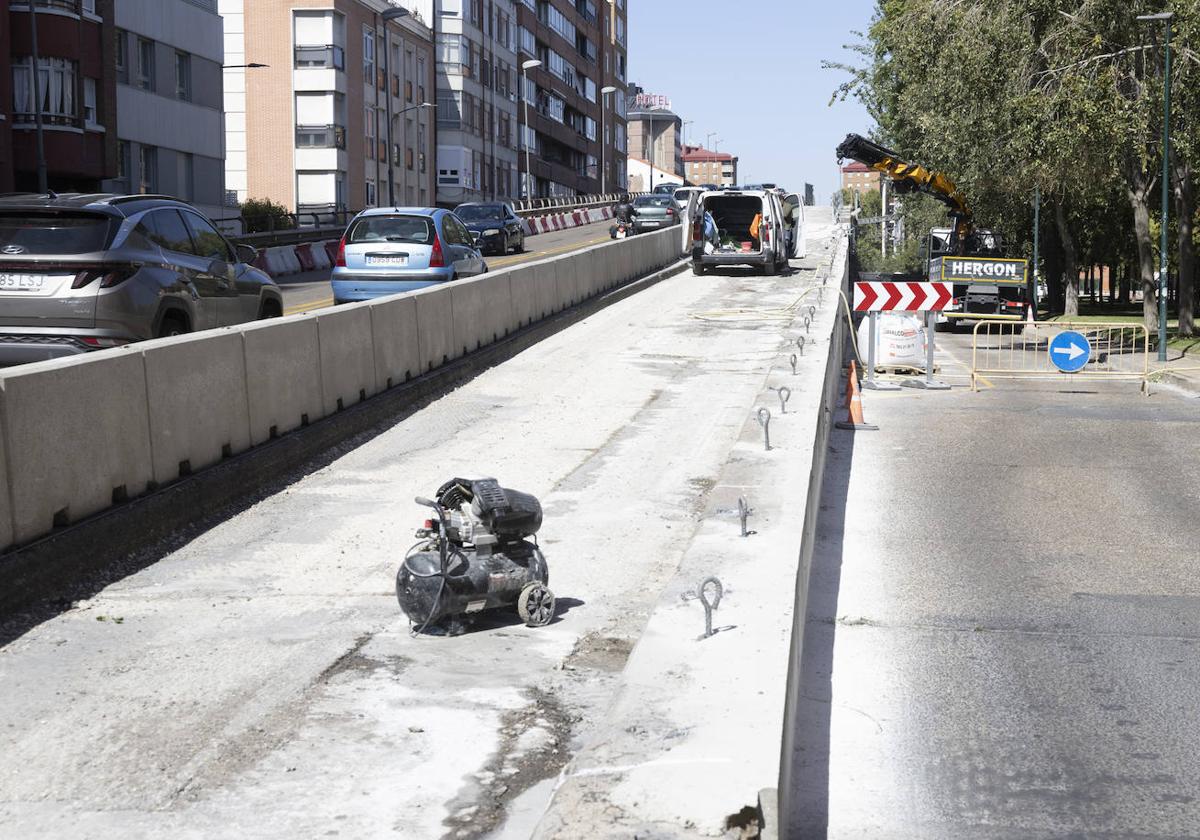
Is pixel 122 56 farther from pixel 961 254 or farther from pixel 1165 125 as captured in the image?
pixel 1165 125

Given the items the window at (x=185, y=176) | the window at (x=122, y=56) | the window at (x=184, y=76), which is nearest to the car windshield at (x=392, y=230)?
the window at (x=122, y=56)

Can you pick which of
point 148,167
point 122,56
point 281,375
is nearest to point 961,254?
point 148,167

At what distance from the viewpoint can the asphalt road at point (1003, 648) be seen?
557 cm

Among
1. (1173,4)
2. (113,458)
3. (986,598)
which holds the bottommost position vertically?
(986,598)

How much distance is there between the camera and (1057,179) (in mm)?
32812

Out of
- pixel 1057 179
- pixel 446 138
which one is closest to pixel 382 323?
pixel 1057 179

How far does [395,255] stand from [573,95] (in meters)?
98.0

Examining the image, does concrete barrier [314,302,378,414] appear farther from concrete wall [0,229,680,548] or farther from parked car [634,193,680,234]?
parked car [634,193,680,234]

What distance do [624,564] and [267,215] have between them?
4648 centimetres

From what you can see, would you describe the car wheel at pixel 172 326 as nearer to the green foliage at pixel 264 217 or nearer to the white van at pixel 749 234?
the white van at pixel 749 234

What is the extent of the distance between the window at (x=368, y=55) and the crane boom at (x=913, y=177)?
33993mm

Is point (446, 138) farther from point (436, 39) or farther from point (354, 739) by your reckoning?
point (354, 739)

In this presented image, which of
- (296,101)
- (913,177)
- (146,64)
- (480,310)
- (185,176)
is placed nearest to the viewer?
(480,310)

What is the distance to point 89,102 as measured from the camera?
42.3 m
